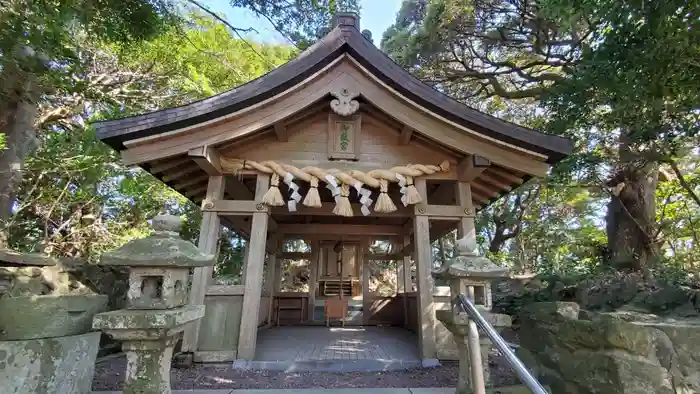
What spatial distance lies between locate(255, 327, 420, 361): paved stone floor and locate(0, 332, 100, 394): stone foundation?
204cm

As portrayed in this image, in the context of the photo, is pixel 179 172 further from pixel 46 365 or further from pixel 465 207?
pixel 465 207

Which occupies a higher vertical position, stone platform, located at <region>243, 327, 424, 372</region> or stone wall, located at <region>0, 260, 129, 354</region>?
stone wall, located at <region>0, 260, 129, 354</region>

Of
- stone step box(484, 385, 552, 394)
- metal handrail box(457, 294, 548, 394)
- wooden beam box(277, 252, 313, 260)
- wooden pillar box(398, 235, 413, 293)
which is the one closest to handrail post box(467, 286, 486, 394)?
metal handrail box(457, 294, 548, 394)

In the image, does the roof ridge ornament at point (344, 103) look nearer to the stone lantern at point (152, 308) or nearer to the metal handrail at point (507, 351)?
the stone lantern at point (152, 308)

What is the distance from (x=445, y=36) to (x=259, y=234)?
7979 mm

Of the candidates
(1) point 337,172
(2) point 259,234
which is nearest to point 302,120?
(1) point 337,172

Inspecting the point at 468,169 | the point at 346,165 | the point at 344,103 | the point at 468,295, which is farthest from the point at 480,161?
the point at 468,295

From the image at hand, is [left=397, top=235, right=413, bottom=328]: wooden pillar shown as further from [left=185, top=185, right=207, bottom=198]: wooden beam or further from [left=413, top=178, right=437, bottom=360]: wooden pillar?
[left=185, top=185, right=207, bottom=198]: wooden beam

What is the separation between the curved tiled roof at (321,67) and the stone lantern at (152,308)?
197 centimetres

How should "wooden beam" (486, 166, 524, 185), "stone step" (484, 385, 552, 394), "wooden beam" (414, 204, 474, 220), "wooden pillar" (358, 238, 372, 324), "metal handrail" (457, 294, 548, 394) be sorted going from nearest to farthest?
"metal handrail" (457, 294, 548, 394)
"stone step" (484, 385, 552, 394)
"wooden beam" (414, 204, 474, 220)
"wooden beam" (486, 166, 524, 185)
"wooden pillar" (358, 238, 372, 324)

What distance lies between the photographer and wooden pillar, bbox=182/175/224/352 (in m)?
4.33

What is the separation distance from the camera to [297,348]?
5.11 m

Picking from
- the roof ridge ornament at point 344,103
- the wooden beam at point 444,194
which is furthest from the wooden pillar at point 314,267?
the roof ridge ornament at point 344,103

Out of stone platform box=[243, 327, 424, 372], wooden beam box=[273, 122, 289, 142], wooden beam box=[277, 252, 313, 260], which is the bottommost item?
stone platform box=[243, 327, 424, 372]
